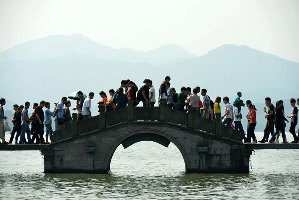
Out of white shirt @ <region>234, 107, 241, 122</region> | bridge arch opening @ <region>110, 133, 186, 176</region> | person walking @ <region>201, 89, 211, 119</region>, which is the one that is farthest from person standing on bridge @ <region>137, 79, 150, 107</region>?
white shirt @ <region>234, 107, 241, 122</region>

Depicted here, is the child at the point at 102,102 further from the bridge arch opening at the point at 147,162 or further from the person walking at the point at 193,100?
the person walking at the point at 193,100

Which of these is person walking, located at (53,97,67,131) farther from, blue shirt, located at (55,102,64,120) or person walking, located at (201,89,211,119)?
person walking, located at (201,89,211,119)

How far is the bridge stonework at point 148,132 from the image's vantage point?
3219cm

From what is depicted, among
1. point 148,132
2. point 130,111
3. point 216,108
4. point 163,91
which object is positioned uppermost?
point 163,91

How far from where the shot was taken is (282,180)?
1248 inches

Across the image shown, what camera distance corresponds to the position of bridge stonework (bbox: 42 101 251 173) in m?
32.2

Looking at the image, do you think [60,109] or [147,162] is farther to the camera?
[147,162]

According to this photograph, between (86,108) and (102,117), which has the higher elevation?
(86,108)

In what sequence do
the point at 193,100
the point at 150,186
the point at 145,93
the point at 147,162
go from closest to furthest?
the point at 150,186 → the point at 145,93 → the point at 193,100 → the point at 147,162

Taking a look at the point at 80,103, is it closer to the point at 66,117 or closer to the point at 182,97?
the point at 66,117

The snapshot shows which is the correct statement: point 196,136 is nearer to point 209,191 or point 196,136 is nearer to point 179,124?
point 179,124

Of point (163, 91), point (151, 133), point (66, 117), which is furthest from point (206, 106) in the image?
point (66, 117)

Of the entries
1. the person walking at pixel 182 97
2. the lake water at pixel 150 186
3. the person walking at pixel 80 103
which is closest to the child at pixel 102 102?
the person walking at pixel 80 103

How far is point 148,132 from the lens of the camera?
32.4m
